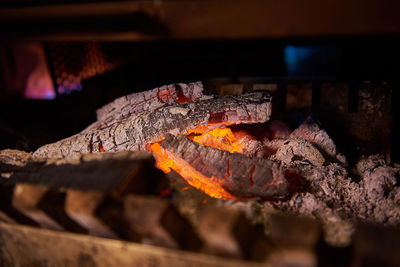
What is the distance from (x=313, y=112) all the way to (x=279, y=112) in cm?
34

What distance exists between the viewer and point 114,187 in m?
1.36

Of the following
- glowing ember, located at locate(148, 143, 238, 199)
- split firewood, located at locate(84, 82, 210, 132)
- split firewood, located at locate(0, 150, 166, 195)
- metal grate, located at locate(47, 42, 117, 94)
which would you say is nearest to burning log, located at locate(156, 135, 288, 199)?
glowing ember, located at locate(148, 143, 238, 199)

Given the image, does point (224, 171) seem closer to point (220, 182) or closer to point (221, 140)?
point (220, 182)

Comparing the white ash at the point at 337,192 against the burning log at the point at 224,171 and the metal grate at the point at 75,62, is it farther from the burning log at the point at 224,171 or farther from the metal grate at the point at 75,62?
the metal grate at the point at 75,62

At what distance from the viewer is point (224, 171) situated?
1.88 metres

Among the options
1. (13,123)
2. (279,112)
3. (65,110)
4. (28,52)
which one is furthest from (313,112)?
(28,52)

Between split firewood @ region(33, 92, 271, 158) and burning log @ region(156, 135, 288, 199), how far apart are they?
12cm

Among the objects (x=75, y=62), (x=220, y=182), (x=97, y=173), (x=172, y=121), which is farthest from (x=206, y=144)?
(x=75, y=62)

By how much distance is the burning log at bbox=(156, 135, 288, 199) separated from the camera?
5.85 ft

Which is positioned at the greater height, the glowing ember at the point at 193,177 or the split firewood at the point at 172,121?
the split firewood at the point at 172,121

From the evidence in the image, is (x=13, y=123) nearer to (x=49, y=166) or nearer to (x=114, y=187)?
(x=49, y=166)

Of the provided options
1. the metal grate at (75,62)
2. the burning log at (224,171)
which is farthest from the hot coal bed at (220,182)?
the metal grate at (75,62)

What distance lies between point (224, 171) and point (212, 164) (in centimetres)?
10

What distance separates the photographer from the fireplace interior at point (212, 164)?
1.21 metres
